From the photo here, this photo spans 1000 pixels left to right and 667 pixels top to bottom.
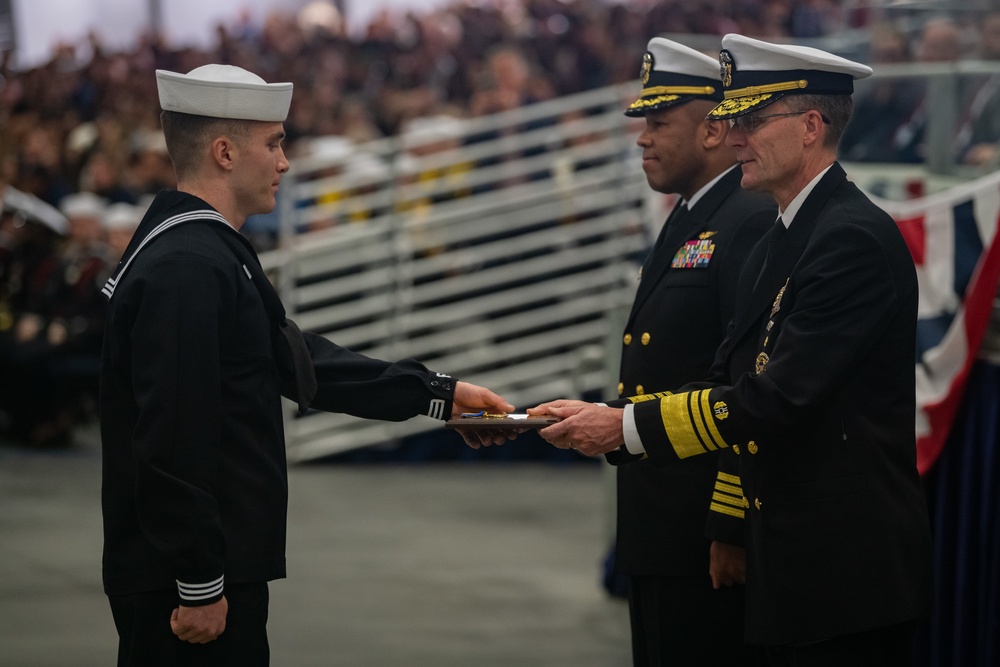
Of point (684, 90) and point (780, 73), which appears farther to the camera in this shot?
point (684, 90)

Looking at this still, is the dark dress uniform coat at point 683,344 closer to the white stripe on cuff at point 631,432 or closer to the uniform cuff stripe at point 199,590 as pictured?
the white stripe on cuff at point 631,432

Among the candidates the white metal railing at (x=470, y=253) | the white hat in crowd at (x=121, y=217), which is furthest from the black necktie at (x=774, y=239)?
the white hat in crowd at (x=121, y=217)

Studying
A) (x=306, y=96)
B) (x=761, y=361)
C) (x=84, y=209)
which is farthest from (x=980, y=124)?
(x=306, y=96)

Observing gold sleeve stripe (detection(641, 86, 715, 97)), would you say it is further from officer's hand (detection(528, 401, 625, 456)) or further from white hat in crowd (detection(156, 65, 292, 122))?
white hat in crowd (detection(156, 65, 292, 122))

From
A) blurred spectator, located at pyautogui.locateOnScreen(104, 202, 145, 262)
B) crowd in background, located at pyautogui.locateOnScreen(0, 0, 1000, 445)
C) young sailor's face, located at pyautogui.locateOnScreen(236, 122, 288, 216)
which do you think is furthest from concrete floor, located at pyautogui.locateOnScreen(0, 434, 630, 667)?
young sailor's face, located at pyautogui.locateOnScreen(236, 122, 288, 216)

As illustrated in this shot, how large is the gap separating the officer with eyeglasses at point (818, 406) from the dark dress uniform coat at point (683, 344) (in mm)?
364

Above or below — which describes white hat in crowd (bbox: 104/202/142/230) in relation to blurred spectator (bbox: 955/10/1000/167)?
below

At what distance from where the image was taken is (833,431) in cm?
276

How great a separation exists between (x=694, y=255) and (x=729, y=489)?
590 millimetres

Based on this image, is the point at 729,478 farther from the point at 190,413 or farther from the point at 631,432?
the point at 190,413

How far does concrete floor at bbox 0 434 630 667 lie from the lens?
207 inches

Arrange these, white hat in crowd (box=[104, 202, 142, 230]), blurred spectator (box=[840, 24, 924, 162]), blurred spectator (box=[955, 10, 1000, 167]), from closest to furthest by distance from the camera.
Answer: blurred spectator (box=[955, 10, 1000, 167]) → blurred spectator (box=[840, 24, 924, 162]) → white hat in crowd (box=[104, 202, 142, 230])

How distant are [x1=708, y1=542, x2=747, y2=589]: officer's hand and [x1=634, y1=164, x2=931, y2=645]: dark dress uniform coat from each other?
24cm

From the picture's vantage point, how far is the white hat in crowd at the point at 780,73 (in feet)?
9.30
